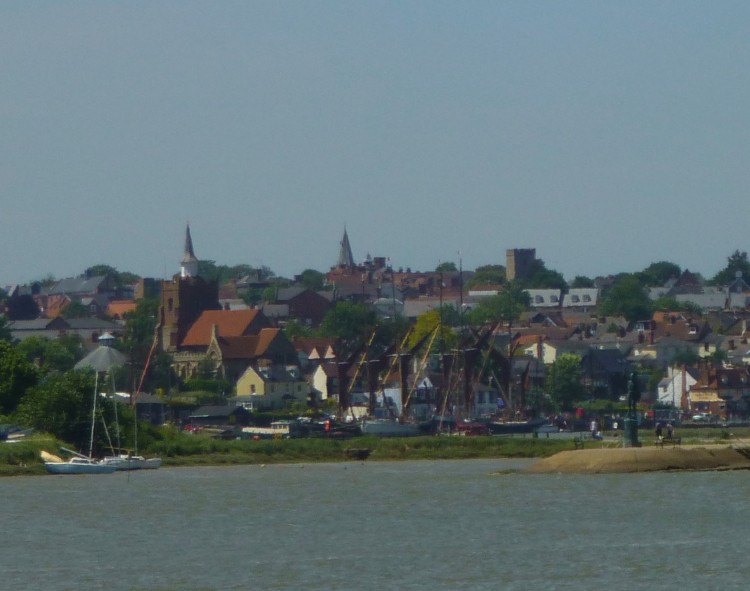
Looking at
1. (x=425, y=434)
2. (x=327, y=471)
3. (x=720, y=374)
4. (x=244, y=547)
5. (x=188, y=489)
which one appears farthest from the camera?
(x=720, y=374)

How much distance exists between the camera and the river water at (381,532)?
4138 cm

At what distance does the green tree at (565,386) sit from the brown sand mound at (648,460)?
259 feet

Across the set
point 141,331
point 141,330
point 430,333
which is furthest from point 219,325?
point 430,333

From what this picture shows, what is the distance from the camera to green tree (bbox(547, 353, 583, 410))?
148875 millimetres

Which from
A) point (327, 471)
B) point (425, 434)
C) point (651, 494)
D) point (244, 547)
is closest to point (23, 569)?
point (244, 547)

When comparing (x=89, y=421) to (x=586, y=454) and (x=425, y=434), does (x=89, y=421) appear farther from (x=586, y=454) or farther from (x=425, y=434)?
(x=425, y=434)

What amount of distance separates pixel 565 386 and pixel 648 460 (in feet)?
271

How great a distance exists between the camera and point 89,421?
8281cm

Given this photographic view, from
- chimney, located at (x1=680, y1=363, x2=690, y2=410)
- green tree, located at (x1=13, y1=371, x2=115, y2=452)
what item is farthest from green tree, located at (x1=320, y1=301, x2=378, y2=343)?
green tree, located at (x1=13, y1=371, x2=115, y2=452)

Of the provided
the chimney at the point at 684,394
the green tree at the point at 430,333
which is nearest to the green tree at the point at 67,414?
the green tree at the point at 430,333

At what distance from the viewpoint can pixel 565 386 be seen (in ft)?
489

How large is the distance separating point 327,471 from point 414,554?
33.1 meters

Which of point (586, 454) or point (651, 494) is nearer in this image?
point (651, 494)

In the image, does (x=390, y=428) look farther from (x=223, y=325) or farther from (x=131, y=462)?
(x=223, y=325)
